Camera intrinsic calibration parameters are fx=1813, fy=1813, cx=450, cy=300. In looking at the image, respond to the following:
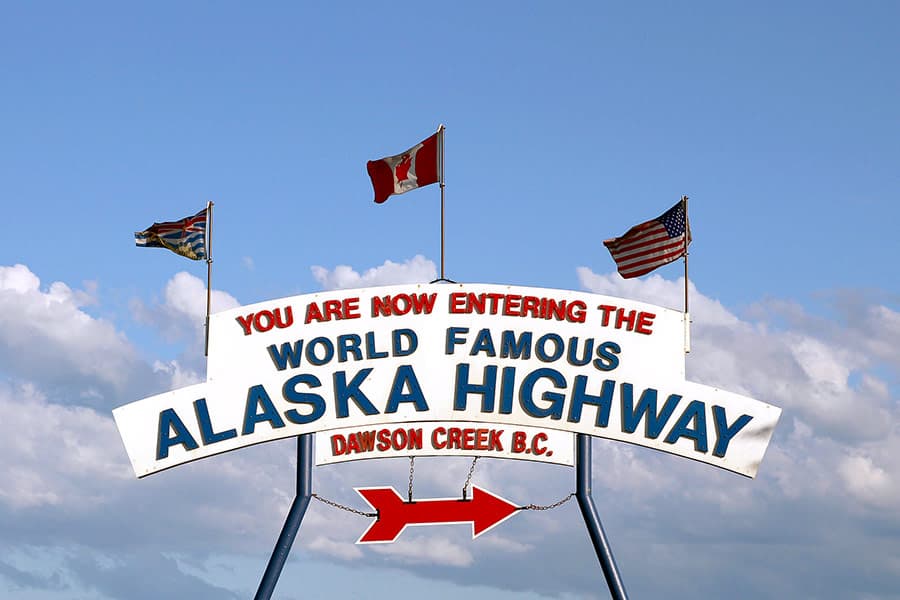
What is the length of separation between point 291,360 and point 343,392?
2.99 ft

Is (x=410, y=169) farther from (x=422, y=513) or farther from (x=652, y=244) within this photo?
(x=422, y=513)

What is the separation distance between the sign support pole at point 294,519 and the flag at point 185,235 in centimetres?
360

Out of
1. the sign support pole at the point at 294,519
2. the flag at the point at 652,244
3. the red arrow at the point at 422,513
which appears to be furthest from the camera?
the flag at the point at 652,244

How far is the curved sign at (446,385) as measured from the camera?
26750mm

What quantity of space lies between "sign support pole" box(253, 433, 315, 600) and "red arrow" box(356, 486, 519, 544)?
3.14 ft

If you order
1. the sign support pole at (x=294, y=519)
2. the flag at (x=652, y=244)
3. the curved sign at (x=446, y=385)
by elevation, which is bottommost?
the sign support pole at (x=294, y=519)

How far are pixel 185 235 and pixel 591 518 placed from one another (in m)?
7.72

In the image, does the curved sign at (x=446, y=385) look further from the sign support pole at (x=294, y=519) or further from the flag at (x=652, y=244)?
the flag at (x=652, y=244)

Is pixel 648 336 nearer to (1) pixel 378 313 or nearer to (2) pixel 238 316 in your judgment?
(1) pixel 378 313

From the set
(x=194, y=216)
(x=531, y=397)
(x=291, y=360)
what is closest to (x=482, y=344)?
(x=531, y=397)

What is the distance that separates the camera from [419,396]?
26781 mm

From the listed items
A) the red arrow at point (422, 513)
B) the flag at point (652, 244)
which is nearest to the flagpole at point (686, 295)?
the flag at point (652, 244)

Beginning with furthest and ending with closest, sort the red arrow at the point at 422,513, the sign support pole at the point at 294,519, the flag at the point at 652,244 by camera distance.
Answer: the flag at the point at 652,244, the red arrow at the point at 422,513, the sign support pole at the point at 294,519

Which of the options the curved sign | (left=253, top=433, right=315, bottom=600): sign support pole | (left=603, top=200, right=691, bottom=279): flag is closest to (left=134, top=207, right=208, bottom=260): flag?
the curved sign
